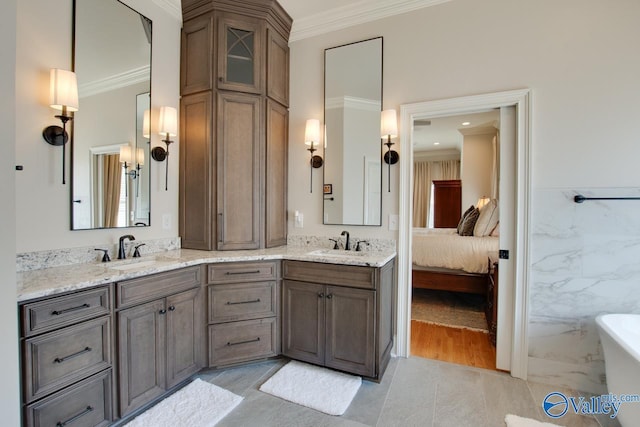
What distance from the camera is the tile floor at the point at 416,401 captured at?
180 centimetres

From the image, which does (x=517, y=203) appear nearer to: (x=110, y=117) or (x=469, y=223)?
(x=469, y=223)

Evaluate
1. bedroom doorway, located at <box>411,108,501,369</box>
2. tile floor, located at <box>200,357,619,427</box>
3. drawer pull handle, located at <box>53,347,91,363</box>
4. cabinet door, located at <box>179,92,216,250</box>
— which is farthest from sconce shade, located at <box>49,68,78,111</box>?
bedroom doorway, located at <box>411,108,501,369</box>

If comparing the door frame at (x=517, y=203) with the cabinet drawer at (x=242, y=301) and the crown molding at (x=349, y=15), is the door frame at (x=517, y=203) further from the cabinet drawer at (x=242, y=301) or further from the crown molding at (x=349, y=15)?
the cabinet drawer at (x=242, y=301)

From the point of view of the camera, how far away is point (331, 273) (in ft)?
7.35

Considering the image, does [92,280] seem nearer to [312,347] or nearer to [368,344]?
[312,347]

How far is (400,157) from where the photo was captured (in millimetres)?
2541

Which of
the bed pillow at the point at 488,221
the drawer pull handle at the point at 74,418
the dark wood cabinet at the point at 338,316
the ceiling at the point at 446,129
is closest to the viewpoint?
the drawer pull handle at the point at 74,418

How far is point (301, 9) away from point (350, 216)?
1.95 m

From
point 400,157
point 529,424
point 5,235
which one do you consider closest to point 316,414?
point 529,424

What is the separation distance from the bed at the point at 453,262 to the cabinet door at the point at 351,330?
1.61 m

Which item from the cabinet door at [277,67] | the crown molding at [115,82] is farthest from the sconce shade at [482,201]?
the crown molding at [115,82]

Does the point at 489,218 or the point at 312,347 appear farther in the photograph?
the point at 489,218

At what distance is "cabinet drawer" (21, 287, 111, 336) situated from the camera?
1310 mm

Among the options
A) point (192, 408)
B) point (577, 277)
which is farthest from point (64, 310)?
point (577, 277)
